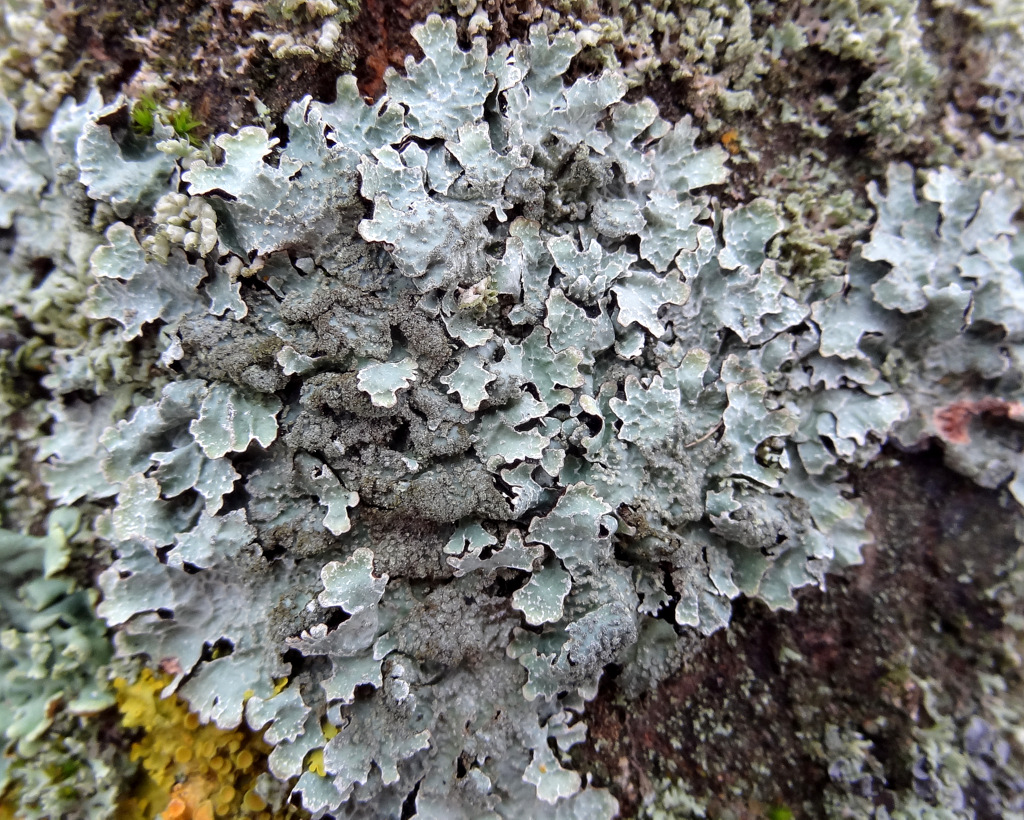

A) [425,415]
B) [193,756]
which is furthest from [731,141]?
[193,756]

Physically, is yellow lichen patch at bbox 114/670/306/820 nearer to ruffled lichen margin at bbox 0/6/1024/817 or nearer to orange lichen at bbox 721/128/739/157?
ruffled lichen margin at bbox 0/6/1024/817

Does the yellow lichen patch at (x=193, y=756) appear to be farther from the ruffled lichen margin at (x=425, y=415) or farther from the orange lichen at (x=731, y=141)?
the orange lichen at (x=731, y=141)

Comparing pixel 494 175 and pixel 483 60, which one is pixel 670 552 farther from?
pixel 483 60

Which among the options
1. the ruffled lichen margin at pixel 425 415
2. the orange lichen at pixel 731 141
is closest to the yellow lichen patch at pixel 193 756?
the ruffled lichen margin at pixel 425 415

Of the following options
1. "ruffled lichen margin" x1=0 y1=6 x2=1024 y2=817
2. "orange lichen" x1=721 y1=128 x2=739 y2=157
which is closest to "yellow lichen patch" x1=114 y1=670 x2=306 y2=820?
"ruffled lichen margin" x1=0 y1=6 x2=1024 y2=817

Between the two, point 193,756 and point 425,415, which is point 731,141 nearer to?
point 425,415

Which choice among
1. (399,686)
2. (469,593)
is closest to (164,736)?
(399,686)
